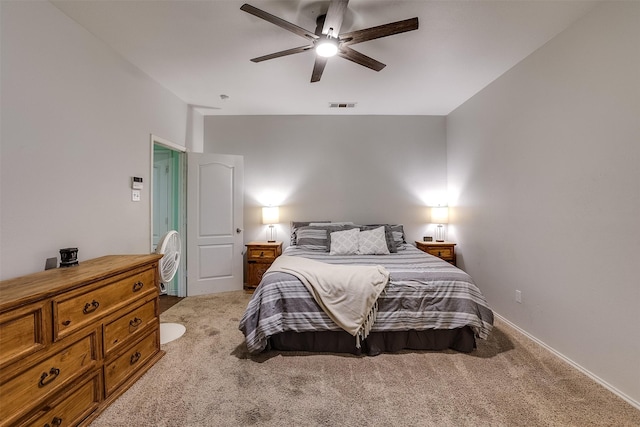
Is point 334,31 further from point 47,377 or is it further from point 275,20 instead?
point 47,377

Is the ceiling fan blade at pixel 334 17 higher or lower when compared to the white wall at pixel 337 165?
higher

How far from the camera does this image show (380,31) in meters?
1.80

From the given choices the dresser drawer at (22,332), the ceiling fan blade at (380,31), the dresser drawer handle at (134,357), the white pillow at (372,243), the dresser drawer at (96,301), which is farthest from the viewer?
the white pillow at (372,243)

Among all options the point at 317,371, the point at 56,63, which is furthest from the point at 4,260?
the point at 317,371

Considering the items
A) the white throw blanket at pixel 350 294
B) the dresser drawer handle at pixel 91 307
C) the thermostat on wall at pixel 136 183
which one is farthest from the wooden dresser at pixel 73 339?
the white throw blanket at pixel 350 294

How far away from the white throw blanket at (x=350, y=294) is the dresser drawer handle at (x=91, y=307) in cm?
129

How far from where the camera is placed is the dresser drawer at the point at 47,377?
111 centimetres

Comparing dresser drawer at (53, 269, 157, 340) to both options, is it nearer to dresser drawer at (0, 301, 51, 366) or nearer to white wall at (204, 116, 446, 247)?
dresser drawer at (0, 301, 51, 366)

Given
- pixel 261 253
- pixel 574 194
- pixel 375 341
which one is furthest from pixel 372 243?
pixel 574 194

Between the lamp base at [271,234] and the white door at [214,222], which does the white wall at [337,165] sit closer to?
the lamp base at [271,234]

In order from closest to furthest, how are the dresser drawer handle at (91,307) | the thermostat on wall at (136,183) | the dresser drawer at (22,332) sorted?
the dresser drawer at (22,332) < the dresser drawer handle at (91,307) < the thermostat on wall at (136,183)

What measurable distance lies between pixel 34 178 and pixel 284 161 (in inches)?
109

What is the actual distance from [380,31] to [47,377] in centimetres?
270

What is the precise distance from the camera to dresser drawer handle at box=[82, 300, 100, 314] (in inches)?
58.3
